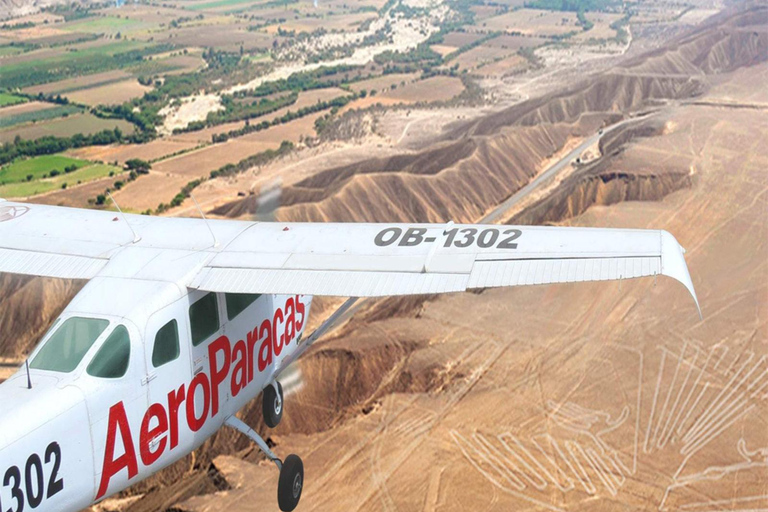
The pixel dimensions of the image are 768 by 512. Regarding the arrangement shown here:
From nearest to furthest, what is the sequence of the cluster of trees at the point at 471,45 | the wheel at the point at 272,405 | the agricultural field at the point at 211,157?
the wheel at the point at 272,405, the agricultural field at the point at 211,157, the cluster of trees at the point at 471,45

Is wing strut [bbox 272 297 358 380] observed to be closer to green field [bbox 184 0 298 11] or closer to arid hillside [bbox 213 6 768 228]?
arid hillside [bbox 213 6 768 228]

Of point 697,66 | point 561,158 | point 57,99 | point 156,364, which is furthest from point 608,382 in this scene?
point 57,99

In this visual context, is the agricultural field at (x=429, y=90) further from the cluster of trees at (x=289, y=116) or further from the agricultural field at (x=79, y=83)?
the agricultural field at (x=79, y=83)

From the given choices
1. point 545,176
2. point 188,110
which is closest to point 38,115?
point 188,110

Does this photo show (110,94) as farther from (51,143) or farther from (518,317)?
(518,317)

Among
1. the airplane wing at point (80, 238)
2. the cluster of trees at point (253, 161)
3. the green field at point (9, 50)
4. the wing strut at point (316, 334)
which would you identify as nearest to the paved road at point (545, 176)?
the cluster of trees at point (253, 161)

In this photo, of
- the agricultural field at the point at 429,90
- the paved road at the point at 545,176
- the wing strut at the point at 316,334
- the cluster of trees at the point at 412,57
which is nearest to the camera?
the wing strut at the point at 316,334
